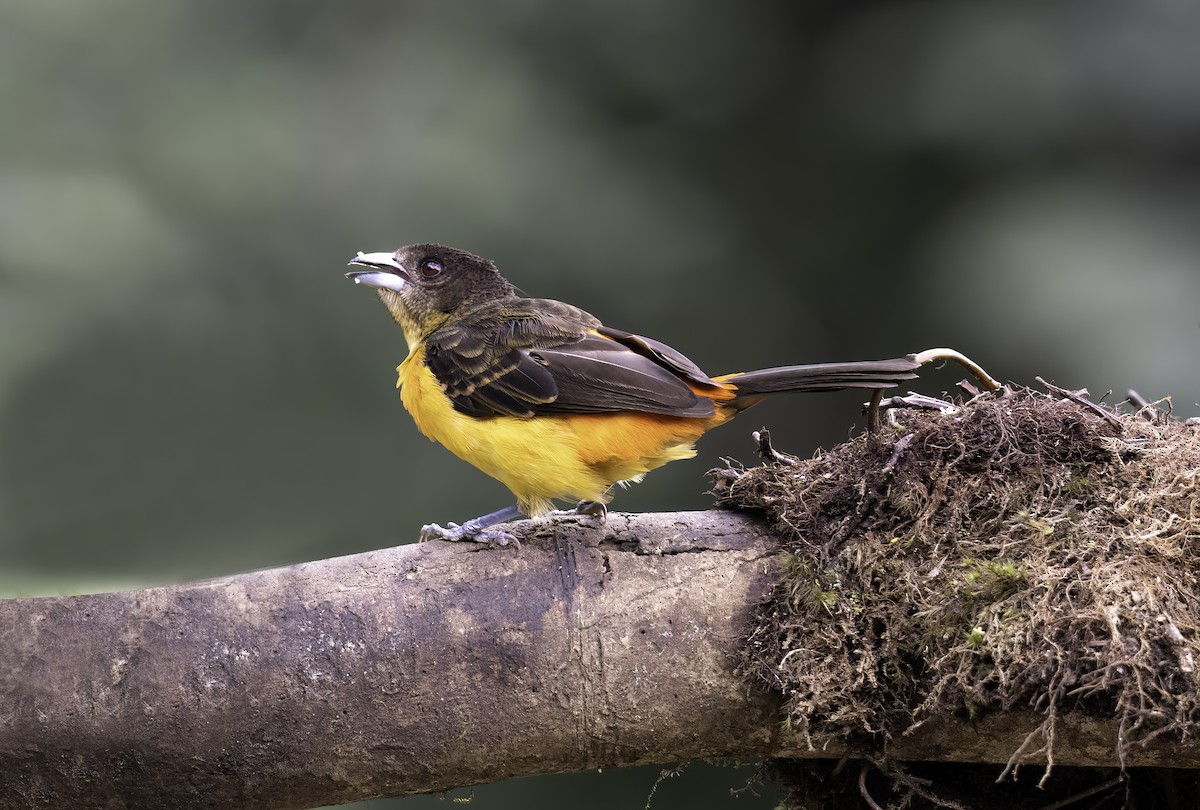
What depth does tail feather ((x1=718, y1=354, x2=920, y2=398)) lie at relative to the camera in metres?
2.68

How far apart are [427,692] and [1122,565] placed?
146 cm

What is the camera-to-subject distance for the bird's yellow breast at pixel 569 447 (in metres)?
3.02

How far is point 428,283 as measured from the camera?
11.9 ft

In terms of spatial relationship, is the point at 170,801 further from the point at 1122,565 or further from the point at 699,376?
the point at 1122,565

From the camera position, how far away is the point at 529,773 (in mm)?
2506

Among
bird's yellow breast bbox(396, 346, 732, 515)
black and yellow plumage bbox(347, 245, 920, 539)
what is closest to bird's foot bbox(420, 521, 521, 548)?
black and yellow plumage bbox(347, 245, 920, 539)

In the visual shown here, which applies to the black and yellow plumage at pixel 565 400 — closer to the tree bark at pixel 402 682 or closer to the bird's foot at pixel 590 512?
the bird's foot at pixel 590 512

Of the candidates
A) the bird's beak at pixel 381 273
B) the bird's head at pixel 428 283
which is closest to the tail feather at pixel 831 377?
the bird's head at pixel 428 283

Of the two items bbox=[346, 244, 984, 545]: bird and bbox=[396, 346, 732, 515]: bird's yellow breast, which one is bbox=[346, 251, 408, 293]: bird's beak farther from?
bbox=[396, 346, 732, 515]: bird's yellow breast

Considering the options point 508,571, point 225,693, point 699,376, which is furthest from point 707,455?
point 225,693

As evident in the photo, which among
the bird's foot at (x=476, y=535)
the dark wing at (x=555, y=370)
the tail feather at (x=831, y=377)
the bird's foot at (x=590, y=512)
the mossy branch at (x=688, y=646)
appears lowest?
the mossy branch at (x=688, y=646)

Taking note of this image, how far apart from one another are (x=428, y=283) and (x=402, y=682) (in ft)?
5.29

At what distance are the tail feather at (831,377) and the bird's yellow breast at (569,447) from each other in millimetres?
163

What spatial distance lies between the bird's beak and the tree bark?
124cm
